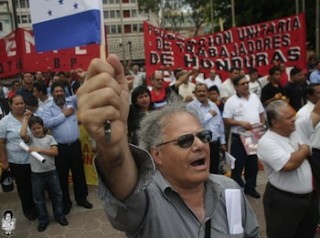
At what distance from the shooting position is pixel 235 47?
31.5 feet

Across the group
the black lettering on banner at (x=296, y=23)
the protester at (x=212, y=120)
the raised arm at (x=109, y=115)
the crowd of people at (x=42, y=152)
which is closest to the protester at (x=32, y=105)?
the crowd of people at (x=42, y=152)

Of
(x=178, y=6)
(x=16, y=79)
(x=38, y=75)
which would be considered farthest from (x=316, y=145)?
(x=178, y=6)

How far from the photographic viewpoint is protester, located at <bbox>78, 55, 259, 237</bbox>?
111 cm

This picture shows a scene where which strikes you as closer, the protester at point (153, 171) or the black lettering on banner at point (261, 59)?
the protester at point (153, 171)

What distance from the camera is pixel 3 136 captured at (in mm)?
4535

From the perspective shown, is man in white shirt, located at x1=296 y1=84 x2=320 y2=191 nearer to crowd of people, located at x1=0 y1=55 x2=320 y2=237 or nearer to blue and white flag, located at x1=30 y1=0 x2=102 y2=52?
crowd of people, located at x1=0 y1=55 x2=320 y2=237

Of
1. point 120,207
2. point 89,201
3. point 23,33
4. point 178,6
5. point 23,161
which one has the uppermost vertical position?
point 178,6

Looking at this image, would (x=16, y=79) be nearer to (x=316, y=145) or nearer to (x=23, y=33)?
(x=23, y=33)

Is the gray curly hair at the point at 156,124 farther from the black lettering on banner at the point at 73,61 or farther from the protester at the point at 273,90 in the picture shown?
the black lettering on banner at the point at 73,61

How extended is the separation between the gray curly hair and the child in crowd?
2805mm

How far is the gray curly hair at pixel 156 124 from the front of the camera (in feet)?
5.93

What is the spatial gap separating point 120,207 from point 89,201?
13.9ft

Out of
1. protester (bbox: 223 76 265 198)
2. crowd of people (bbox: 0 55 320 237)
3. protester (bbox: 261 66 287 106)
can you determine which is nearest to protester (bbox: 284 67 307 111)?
crowd of people (bbox: 0 55 320 237)

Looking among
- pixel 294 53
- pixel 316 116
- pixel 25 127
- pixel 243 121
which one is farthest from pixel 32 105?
pixel 294 53
